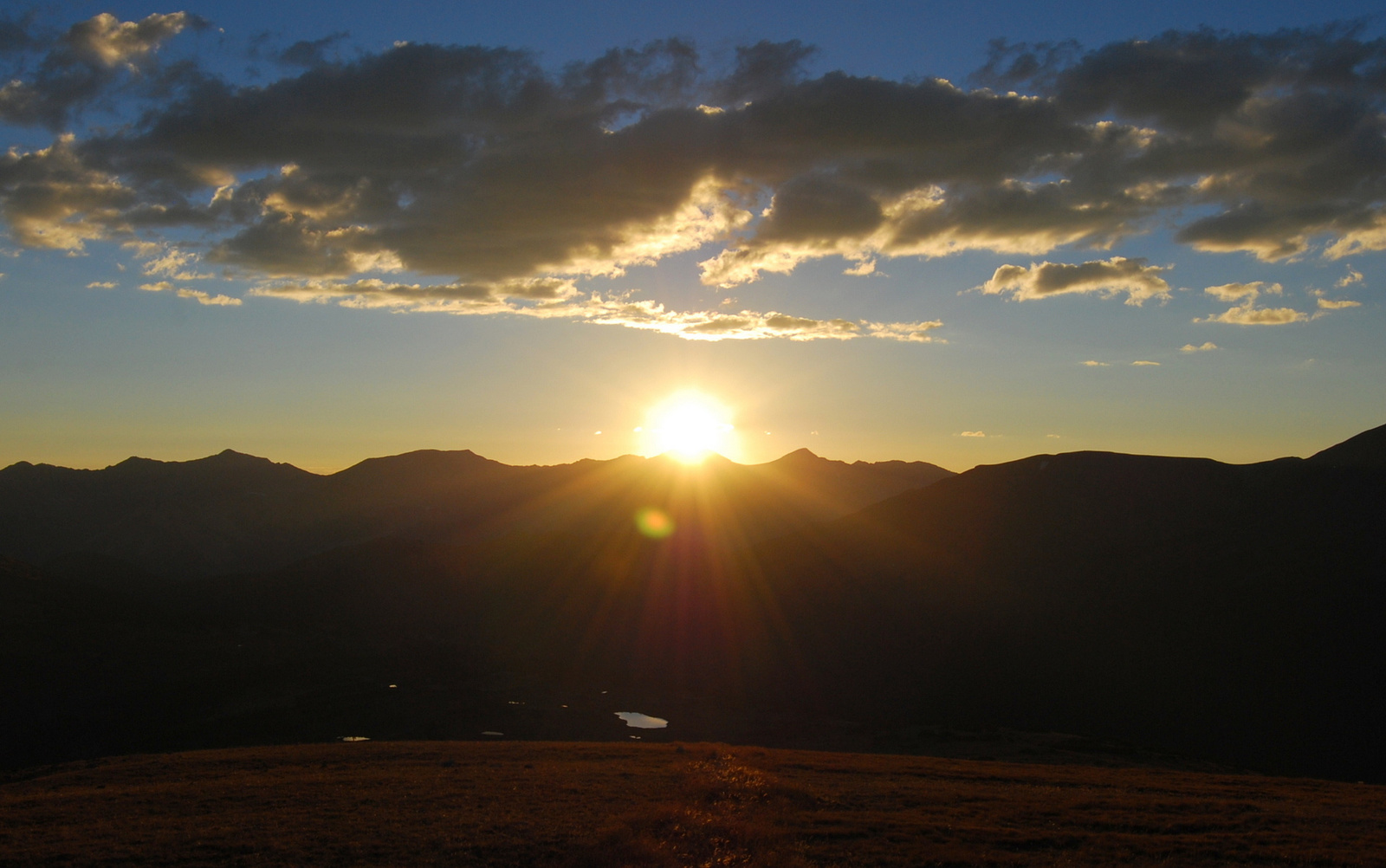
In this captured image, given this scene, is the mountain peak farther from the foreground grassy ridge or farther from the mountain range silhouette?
the foreground grassy ridge

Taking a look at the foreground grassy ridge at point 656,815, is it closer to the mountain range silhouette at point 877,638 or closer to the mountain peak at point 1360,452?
the mountain range silhouette at point 877,638

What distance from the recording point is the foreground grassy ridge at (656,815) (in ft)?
73.4

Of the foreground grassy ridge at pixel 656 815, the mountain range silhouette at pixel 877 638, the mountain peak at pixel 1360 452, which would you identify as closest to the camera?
the foreground grassy ridge at pixel 656 815

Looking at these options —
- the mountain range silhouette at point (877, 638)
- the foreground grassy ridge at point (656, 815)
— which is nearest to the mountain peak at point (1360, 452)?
the mountain range silhouette at point (877, 638)

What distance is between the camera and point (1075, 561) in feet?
364

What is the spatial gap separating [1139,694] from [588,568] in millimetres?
95626

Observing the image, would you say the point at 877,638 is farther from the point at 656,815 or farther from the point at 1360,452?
the point at 656,815

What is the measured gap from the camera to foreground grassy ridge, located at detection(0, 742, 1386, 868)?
2238 centimetres

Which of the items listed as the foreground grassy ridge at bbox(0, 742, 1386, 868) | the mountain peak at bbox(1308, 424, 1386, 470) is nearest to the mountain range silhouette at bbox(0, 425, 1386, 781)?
the mountain peak at bbox(1308, 424, 1386, 470)

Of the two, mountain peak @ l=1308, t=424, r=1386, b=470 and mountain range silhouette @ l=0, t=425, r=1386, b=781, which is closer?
mountain range silhouette @ l=0, t=425, r=1386, b=781

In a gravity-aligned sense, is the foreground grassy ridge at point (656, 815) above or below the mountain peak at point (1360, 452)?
below

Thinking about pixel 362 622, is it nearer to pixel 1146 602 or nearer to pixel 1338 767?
pixel 1146 602

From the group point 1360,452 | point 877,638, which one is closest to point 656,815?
point 877,638

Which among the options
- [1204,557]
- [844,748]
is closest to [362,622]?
[844,748]
